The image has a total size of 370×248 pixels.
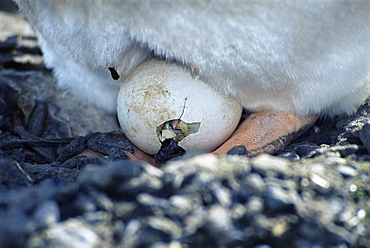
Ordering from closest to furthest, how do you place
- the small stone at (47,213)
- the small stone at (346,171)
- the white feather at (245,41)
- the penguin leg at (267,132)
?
the small stone at (47,213), the small stone at (346,171), the white feather at (245,41), the penguin leg at (267,132)

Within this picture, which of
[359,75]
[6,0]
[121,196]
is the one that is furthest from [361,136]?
[6,0]

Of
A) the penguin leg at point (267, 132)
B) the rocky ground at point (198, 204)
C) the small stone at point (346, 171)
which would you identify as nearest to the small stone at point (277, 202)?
the rocky ground at point (198, 204)

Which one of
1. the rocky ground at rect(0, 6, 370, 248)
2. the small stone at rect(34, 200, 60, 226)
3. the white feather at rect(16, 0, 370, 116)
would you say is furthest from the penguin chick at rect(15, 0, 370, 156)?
the small stone at rect(34, 200, 60, 226)

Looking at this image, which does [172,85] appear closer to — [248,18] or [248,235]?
[248,18]

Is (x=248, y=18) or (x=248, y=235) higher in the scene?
(x=248, y=18)

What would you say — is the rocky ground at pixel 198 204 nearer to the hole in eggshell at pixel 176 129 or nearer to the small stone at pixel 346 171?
the small stone at pixel 346 171

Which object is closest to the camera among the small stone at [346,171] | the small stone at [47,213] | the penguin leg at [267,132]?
the small stone at [47,213]
